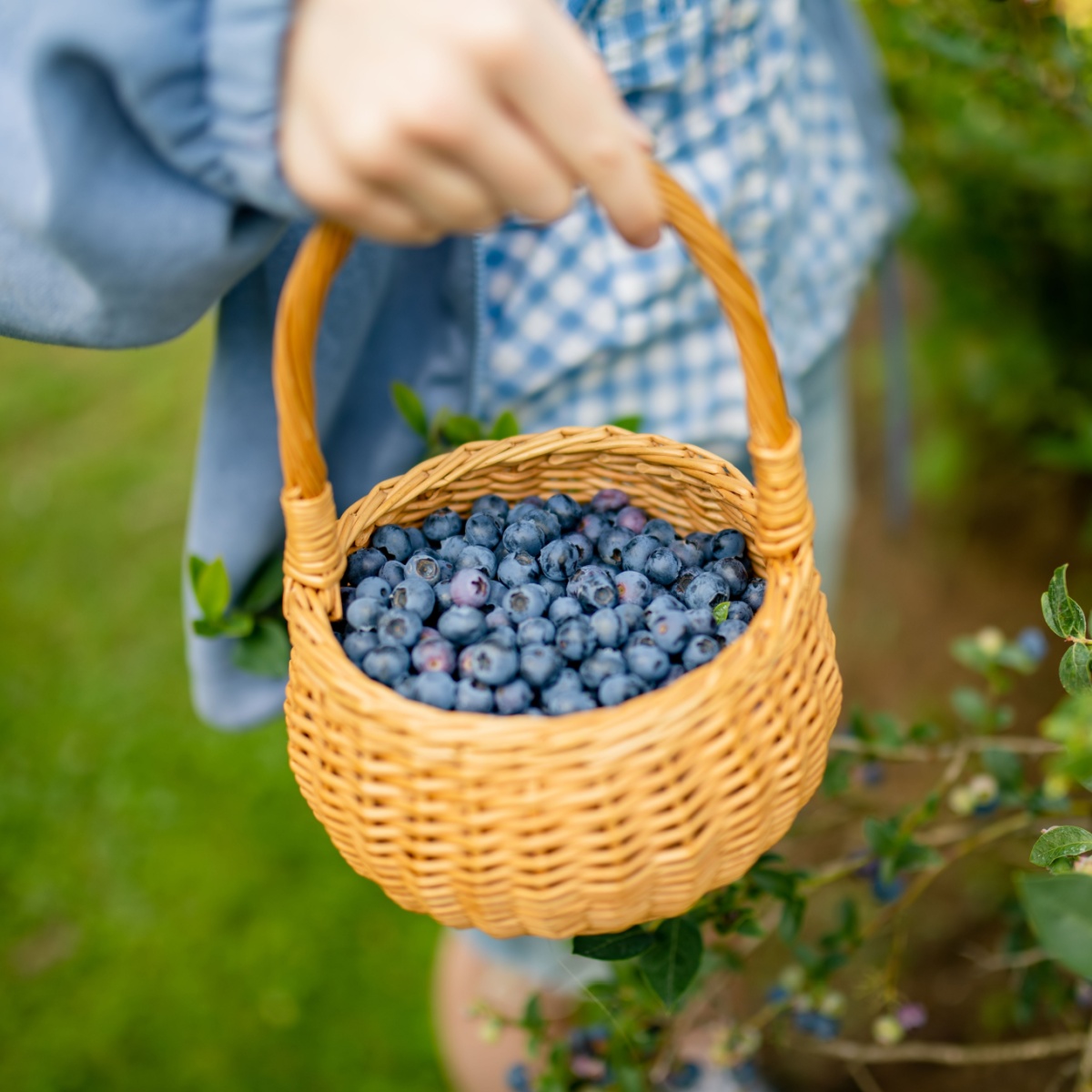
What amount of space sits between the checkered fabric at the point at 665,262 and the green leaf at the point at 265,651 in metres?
0.29

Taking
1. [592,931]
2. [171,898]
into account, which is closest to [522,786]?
[592,931]

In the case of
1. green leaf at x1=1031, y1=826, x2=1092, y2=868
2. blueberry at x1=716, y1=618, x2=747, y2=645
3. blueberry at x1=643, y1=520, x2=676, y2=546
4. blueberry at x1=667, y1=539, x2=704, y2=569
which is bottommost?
green leaf at x1=1031, y1=826, x2=1092, y2=868

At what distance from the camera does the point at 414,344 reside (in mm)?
982

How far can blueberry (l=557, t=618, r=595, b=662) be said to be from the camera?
0.63m

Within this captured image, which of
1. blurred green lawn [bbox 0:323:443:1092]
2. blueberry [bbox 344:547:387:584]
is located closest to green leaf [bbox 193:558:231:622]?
blueberry [bbox 344:547:387:584]

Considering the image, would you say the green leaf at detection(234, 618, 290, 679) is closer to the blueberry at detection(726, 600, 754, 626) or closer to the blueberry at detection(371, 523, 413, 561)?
the blueberry at detection(371, 523, 413, 561)

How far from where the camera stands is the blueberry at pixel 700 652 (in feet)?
2.00

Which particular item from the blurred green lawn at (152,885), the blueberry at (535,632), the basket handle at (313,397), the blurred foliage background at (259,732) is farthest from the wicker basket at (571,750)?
the blurred green lawn at (152,885)

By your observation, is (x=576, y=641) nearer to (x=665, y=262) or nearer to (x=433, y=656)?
(x=433, y=656)

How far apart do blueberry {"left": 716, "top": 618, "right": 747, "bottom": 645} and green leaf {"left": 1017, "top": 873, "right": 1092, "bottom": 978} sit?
207 mm

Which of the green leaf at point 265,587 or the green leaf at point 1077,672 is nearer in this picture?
the green leaf at point 1077,672

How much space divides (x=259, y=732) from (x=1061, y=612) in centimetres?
172

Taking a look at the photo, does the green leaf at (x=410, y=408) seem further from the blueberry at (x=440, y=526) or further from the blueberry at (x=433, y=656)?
the blueberry at (x=433, y=656)

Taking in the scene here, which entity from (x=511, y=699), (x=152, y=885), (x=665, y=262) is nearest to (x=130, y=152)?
(x=511, y=699)
